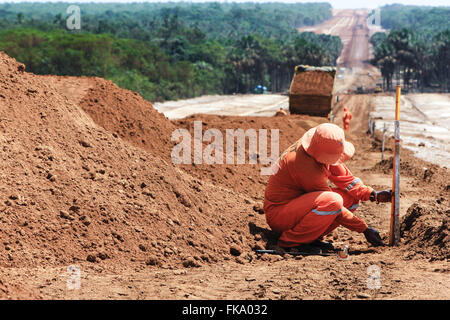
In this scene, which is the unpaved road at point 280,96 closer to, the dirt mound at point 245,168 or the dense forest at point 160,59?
the dense forest at point 160,59

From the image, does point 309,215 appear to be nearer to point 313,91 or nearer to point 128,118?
point 128,118

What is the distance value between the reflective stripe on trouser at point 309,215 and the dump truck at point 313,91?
46.0ft

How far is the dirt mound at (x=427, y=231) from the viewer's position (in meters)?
5.77

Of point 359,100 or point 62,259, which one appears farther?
point 359,100

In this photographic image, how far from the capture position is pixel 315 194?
20.0ft

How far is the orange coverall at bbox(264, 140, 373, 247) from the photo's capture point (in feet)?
20.0

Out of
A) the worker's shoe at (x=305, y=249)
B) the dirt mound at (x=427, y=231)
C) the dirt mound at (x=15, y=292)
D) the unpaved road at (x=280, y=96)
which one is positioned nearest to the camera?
the dirt mound at (x=15, y=292)

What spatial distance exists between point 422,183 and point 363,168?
3.02 m

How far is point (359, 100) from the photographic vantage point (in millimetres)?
50531

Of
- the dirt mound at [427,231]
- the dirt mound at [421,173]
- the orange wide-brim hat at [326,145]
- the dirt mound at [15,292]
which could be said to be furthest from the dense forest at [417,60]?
the dirt mound at [15,292]

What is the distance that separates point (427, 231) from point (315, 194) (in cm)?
141
